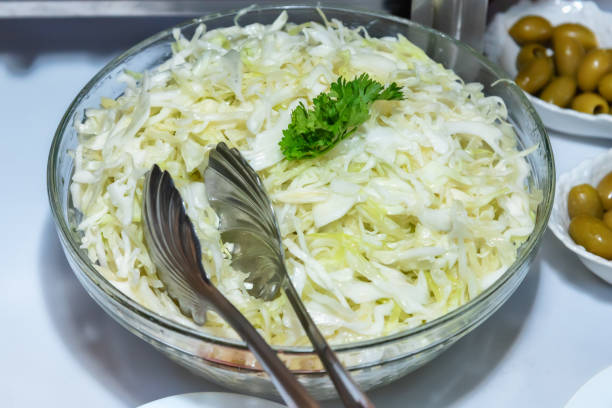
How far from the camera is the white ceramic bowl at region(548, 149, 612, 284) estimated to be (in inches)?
63.4

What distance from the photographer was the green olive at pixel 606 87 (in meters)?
2.00

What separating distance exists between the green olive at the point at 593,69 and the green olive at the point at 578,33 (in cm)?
11

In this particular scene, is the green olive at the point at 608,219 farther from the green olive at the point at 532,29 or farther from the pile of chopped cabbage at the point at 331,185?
the green olive at the point at 532,29

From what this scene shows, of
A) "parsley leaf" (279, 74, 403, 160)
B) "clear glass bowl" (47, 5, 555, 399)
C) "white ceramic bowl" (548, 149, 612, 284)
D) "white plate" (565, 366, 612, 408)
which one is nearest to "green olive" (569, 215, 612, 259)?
"white ceramic bowl" (548, 149, 612, 284)

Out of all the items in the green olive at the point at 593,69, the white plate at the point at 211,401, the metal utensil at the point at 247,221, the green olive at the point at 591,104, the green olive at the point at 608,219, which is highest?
the metal utensil at the point at 247,221

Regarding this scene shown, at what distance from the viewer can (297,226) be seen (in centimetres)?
135

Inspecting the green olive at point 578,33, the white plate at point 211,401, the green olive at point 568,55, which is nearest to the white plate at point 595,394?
the white plate at point 211,401

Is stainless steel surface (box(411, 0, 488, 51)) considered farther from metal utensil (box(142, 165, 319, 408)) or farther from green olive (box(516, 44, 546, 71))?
metal utensil (box(142, 165, 319, 408))

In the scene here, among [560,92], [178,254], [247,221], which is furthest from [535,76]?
[178,254]

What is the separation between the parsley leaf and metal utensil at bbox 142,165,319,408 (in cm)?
25

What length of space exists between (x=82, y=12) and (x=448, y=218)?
133 centimetres

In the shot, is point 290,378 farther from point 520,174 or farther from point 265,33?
point 265,33

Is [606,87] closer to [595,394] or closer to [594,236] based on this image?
[594,236]

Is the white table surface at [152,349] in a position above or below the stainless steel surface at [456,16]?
below
